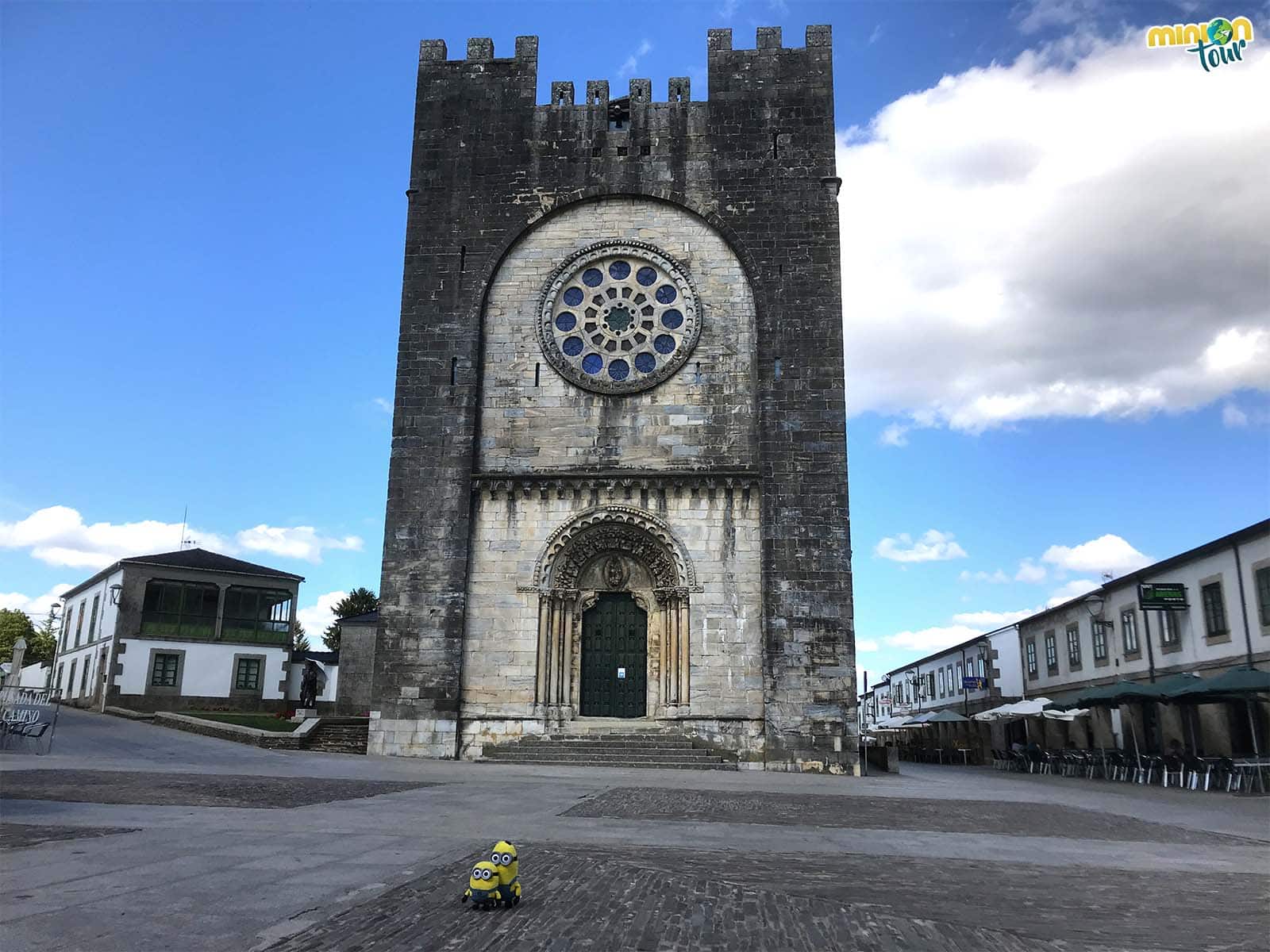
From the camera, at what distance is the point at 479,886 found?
545cm

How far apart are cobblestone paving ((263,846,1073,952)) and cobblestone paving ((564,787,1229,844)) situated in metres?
3.97

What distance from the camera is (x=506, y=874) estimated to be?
5527 millimetres

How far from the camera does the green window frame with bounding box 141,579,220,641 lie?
38.4m

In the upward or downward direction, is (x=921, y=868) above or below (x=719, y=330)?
below

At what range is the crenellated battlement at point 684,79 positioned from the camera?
24.1 metres

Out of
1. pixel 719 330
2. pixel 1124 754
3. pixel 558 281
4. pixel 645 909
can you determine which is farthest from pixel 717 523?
pixel 645 909

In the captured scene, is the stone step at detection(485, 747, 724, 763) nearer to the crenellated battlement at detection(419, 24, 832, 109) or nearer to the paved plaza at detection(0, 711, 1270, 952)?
the paved plaza at detection(0, 711, 1270, 952)

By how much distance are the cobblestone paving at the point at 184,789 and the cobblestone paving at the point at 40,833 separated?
2.06m

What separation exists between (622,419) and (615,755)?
774 cm

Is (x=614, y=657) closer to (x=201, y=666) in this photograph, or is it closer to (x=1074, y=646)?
(x=1074, y=646)

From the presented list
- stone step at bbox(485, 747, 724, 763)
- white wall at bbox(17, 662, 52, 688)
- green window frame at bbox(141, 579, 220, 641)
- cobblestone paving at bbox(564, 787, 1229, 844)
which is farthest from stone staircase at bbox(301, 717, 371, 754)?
white wall at bbox(17, 662, 52, 688)

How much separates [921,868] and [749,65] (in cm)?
2157

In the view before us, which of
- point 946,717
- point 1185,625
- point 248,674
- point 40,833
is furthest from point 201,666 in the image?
point 1185,625

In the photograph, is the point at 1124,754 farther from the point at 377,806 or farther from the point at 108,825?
the point at 108,825
